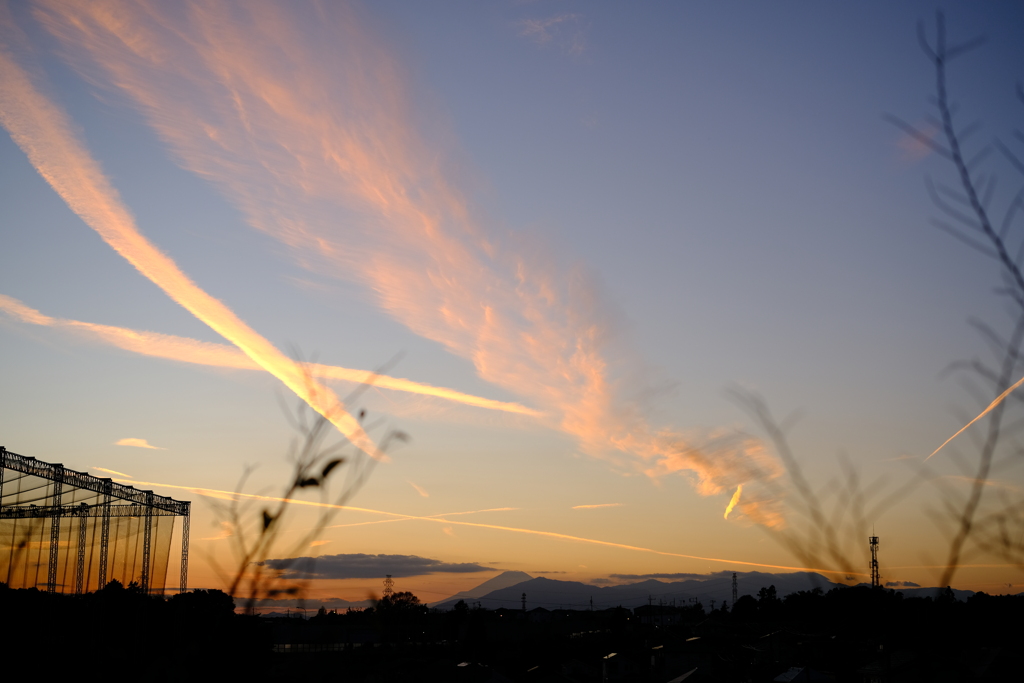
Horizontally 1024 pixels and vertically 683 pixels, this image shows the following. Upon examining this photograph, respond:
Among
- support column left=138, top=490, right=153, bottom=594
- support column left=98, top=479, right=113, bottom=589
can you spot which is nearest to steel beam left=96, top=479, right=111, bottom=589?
support column left=98, top=479, right=113, bottom=589

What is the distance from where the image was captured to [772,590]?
71.4 meters

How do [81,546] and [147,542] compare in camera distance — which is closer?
[81,546]

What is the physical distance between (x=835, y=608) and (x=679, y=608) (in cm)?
9845

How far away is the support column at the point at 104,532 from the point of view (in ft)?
67.3

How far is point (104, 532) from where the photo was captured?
21.5 metres

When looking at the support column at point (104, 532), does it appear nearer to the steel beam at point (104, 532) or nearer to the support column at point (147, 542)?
the steel beam at point (104, 532)

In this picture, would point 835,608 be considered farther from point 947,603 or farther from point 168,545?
point 168,545

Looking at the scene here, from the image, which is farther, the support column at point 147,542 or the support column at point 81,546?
the support column at point 147,542

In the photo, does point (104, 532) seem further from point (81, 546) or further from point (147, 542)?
point (147, 542)

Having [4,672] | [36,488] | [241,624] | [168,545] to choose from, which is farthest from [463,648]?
[241,624]

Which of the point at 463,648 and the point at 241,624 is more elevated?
the point at 241,624

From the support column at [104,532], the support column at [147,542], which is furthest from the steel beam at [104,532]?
the support column at [147,542]

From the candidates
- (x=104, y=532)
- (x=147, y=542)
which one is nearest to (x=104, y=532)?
(x=104, y=532)

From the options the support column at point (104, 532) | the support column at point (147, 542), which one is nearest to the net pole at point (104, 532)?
the support column at point (104, 532)
